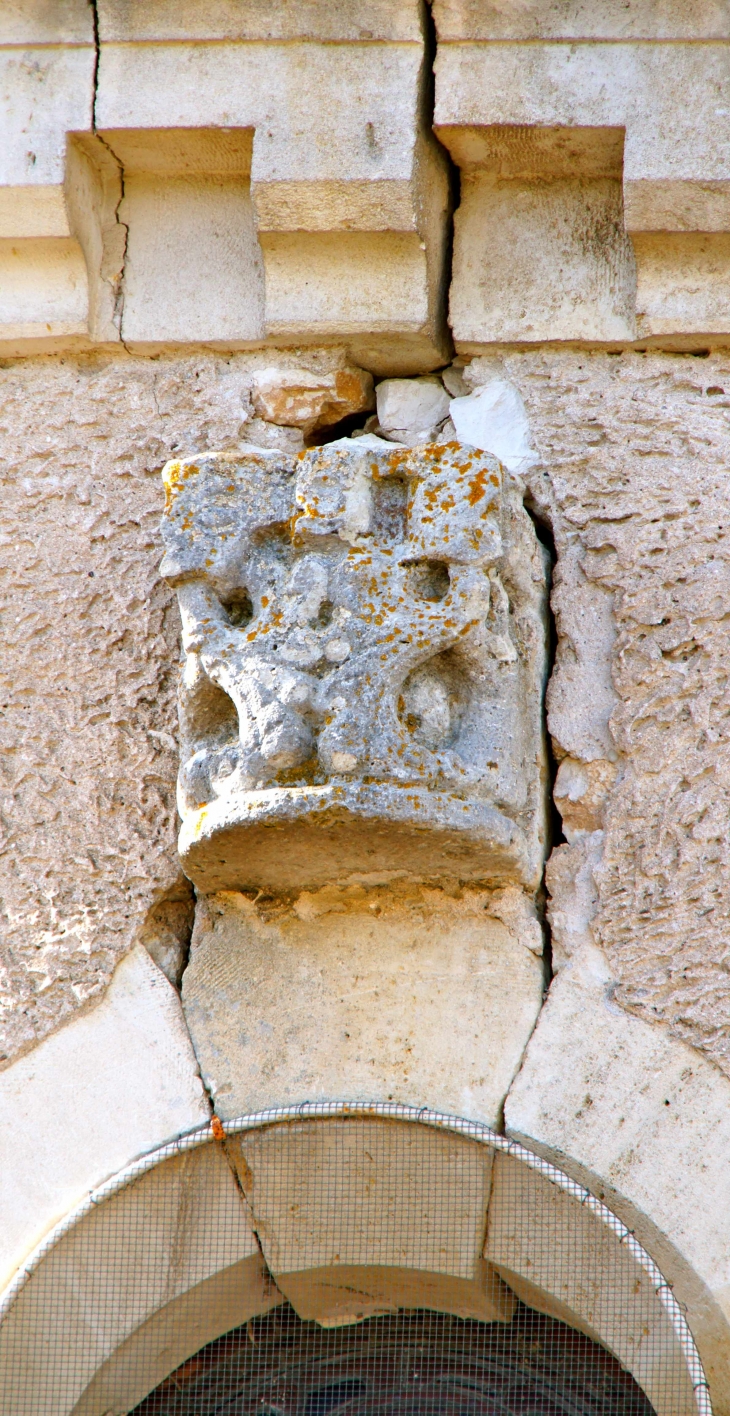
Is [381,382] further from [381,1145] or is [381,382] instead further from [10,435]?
[381,1145]

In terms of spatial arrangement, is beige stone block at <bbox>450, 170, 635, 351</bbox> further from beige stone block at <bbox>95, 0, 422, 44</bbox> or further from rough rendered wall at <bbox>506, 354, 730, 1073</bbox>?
beige stone block at <bbox>95, 0, 422, 44</bbox>

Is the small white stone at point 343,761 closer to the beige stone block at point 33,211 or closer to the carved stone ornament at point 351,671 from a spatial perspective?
the carved stone ornament at point 351,671

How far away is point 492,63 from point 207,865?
4.16ft

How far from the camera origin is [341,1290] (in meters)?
2.35

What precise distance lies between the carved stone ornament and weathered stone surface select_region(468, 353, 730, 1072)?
0.12m

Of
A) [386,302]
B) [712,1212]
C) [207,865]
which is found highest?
[386,302]

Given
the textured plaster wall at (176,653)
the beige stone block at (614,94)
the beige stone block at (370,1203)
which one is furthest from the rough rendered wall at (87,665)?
the beige stone block at (614,94)

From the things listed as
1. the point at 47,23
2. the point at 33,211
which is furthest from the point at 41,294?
the point at 47,23

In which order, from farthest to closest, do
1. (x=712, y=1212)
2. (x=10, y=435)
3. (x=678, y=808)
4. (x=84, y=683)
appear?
(x=10, y=435) → (x=84, y=683) → (x=678, y=808) → (x=712, y=1212)

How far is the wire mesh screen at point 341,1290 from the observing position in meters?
2.21

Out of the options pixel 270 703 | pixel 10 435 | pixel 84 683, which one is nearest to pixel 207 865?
pixel 270 703

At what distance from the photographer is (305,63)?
→ 2.53 meters

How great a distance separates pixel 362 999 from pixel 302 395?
0.96 metres

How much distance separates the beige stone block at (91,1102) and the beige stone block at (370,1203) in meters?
0.13
